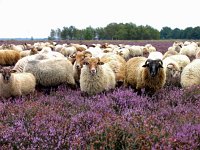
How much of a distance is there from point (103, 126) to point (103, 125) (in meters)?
0.04

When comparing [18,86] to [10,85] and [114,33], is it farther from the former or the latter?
[114,33]

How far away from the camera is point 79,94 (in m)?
9.10

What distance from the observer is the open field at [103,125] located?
478 centimetres

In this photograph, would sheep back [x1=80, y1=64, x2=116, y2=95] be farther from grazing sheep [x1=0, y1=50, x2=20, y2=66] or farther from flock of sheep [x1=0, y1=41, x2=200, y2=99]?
grazing sheep [x1=0, y1=50, x2=20, y2=66]

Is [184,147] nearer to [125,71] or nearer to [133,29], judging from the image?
[125,71]

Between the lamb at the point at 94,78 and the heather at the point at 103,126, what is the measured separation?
153 centimetres

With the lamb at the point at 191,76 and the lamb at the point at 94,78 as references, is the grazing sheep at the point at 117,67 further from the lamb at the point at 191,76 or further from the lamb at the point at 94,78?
the lamb at the point at 191,76

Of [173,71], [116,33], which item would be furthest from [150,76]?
[116,33]

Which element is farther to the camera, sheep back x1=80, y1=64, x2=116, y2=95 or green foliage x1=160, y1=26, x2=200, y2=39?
green foliage x1=160, y1=26, x2=200, y2=39

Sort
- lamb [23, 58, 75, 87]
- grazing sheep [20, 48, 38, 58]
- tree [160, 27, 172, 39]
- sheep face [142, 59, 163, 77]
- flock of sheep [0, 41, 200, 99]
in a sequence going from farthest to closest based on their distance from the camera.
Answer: tree [160, 27, 172, 39], grazing sheep [20, 48, 38, 58], lamb [23, 58, 75, 87], flock of sheep [0, 41, 200, 99], sheep face [142, 59, 163, 77]

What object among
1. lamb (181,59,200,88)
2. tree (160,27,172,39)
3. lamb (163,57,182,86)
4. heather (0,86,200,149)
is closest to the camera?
heather (0,86,200,149)

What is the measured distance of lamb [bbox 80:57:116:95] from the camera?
9.29 metres

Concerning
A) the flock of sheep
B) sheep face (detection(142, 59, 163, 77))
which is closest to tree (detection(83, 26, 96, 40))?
the flock of sheep

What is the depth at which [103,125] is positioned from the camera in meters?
5.33
